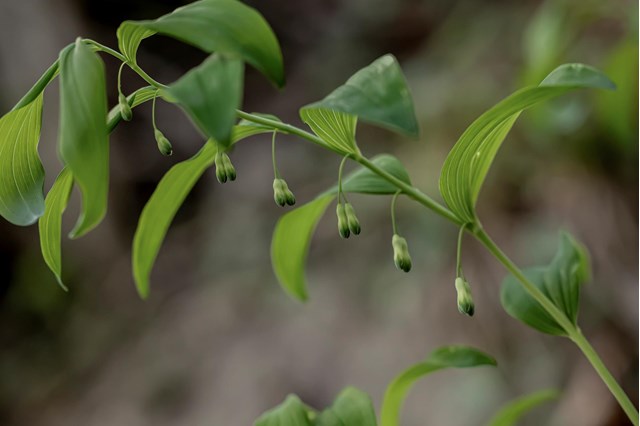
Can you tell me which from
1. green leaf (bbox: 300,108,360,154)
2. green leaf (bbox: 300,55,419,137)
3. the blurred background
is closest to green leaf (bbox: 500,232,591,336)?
green leaf (bbox: 300,108,360,154)

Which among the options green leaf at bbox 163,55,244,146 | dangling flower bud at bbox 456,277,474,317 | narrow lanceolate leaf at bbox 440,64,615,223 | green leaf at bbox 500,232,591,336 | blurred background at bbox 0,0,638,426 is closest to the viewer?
green leaf at bbox 163,55,244,146

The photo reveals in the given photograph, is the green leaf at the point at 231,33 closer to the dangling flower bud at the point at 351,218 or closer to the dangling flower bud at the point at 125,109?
the dangling flower bud at the point at 125,109

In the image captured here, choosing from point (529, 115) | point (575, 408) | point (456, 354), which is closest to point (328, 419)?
point (456, 354)

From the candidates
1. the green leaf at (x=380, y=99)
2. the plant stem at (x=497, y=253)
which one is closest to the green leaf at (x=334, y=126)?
the plant stem at (x=497, y=253)

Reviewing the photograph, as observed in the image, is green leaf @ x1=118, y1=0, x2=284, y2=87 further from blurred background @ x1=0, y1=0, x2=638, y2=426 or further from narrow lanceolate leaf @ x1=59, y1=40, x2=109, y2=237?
blurred background @ x1=0, y1=0, x2=638, y2=426

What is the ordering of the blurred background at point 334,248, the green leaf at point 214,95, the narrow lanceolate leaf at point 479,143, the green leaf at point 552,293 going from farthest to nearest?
the blurred background at point 334,248 < the green leaf at point 552,293 < the narrow lanceolate leaf at point 479,143 < the green leaf at point 214,95
